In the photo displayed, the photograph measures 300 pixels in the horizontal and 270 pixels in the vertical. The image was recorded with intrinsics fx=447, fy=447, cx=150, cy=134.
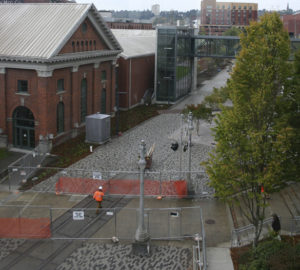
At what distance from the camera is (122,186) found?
25609 millimetres

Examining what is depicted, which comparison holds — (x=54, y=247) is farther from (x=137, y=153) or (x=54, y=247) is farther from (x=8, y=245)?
(x=137, y=153)

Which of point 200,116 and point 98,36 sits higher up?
point 98,36

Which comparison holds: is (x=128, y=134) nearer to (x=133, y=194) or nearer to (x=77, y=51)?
(x=77, y=51)

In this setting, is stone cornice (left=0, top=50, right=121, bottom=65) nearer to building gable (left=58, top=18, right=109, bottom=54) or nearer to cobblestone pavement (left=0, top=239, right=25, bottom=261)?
building gable (left=58, top=18, right=109, bottom=54)

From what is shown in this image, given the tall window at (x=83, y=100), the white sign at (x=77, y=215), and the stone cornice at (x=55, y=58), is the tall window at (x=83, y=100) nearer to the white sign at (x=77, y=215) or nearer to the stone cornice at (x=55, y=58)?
the stone cornice at (x=55, y=58)

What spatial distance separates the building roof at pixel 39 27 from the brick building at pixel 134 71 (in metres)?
10.3

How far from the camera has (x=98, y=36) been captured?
4159 centimetres

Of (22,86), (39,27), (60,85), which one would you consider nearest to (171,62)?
(60,85)

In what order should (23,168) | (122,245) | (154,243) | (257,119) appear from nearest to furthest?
(257,119)
(122,245)
(154,243)
(23,168)

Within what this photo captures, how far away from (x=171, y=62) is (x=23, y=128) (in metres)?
25.1

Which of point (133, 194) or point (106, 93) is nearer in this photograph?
point (133, 194)

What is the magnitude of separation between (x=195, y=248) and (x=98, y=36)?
27.5m

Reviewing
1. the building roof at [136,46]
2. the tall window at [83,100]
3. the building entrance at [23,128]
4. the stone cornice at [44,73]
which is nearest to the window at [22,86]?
the building entrance at [23,128]

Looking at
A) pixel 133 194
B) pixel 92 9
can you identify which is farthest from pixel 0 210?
pixel 92 9
